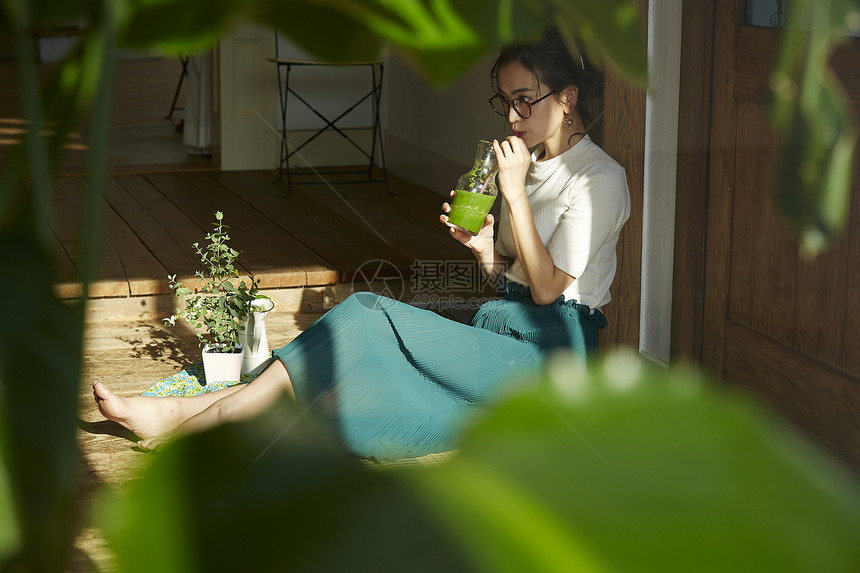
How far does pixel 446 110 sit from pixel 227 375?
2.22 m

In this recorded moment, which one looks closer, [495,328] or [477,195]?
[477,195]

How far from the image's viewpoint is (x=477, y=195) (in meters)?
1.73

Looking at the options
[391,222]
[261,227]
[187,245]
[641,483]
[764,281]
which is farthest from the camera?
[391,222]

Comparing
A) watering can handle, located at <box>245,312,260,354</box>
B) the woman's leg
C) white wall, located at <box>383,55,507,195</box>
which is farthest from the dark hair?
white wall, located at <box>383,55,507,195</box>

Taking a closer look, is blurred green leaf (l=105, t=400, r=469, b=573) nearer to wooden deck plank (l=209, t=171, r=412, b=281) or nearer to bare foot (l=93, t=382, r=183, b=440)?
bare foot (l=93, t=382, r=183, b=440)

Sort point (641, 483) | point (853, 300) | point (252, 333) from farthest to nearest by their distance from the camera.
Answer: point (252, 333) < point (853, 300) < point (641, 483)

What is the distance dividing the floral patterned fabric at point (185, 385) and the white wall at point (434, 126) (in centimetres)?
150

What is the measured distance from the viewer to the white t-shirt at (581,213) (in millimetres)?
1745

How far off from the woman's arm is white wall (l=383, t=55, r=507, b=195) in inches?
59.7

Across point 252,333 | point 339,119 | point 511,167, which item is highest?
point 339,119

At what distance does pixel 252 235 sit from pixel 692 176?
5.87ft

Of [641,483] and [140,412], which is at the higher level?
[641,483]

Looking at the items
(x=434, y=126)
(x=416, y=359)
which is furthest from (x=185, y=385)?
(x=434, y=126)

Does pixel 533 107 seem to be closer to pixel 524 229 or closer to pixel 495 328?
pixel 524 229
